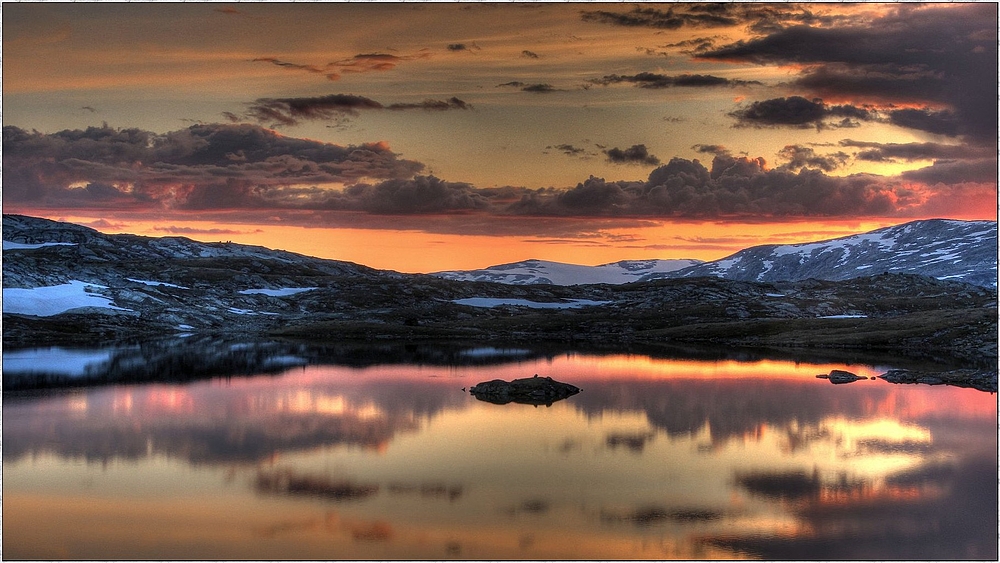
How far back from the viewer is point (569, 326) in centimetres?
19750

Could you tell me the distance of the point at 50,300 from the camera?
6781 inches

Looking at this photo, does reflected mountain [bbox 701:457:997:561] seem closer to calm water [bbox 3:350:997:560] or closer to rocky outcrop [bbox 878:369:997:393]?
calm water [bbox 3:350:997:560]

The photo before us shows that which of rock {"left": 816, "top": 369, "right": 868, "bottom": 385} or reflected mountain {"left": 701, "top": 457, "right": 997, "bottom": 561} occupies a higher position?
rock {"left": 816, "top": 369, "right": 868, "bottom": 385}

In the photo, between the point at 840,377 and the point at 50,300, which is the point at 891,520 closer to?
the point at 840,377

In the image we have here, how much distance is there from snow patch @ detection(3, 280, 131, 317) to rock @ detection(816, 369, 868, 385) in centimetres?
13264

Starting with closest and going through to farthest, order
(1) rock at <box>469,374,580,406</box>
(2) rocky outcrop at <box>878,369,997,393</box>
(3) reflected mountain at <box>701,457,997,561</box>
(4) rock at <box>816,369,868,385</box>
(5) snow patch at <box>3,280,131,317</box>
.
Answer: (3) reflected mountain at <box>701,457,997,561</box>
(1) rock at <box>469,374,580,406</box>
(2) rocky outcrop at <box>878,369,997,393</box>
(4) rock at <box>816,369,868,385</box>
(5) snow patch at <box>3,280,131,317</box>

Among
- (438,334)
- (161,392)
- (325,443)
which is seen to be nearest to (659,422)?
(325,443)

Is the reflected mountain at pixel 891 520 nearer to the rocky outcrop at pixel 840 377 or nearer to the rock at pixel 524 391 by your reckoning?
the rock at pixel 524 391

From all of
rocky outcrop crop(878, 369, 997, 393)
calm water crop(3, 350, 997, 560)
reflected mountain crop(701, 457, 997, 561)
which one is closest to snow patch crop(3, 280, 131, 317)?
calm water crop(3, 350, 997, 560)

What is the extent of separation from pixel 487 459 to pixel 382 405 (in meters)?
25.1

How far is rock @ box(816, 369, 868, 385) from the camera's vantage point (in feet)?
299

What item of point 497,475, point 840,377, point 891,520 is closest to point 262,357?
point 840,377

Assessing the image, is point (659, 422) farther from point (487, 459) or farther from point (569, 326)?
point (569, 326)

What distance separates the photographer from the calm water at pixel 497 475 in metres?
34.8
